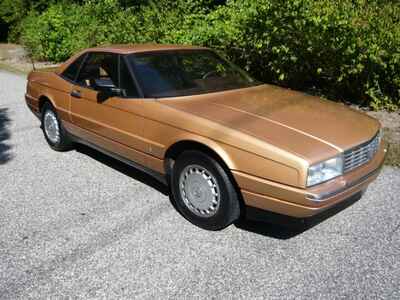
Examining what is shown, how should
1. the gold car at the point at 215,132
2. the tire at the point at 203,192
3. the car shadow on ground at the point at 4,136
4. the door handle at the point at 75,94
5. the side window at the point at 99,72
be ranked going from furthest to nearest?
1. the car shadow on ground at the point at 4,136
2. the door handle at the point at 75,94
3. the side window at the point at 99,72
4. the tire at the point at 203,192
5. the gold car at the point at 215,132

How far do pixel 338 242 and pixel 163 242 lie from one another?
1.36 m

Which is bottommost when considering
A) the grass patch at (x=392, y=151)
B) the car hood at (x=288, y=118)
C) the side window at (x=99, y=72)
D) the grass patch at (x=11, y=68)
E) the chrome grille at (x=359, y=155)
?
the grass patch at (x=11, y=68)

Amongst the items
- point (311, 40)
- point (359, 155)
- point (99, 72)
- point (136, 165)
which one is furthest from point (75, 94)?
point (311, 40)

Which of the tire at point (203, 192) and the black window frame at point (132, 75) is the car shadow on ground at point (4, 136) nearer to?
the black window frame at point (132, 75)

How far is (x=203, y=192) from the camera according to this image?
3.48 m

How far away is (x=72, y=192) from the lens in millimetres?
4371

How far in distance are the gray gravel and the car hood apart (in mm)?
781

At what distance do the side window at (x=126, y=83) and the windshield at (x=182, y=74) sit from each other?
8 cm

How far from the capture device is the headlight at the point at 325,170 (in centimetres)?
289

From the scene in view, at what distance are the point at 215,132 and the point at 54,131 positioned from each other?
2980 mm

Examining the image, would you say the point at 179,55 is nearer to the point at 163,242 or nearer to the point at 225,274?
the point at 163,242

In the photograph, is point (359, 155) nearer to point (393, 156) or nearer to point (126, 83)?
point (393, 156)

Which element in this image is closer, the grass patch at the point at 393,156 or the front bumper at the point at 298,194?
the front bumper at the point at 298,194

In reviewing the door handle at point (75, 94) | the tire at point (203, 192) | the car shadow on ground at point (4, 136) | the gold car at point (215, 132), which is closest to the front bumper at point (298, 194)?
the gold car at point (215, 132)
